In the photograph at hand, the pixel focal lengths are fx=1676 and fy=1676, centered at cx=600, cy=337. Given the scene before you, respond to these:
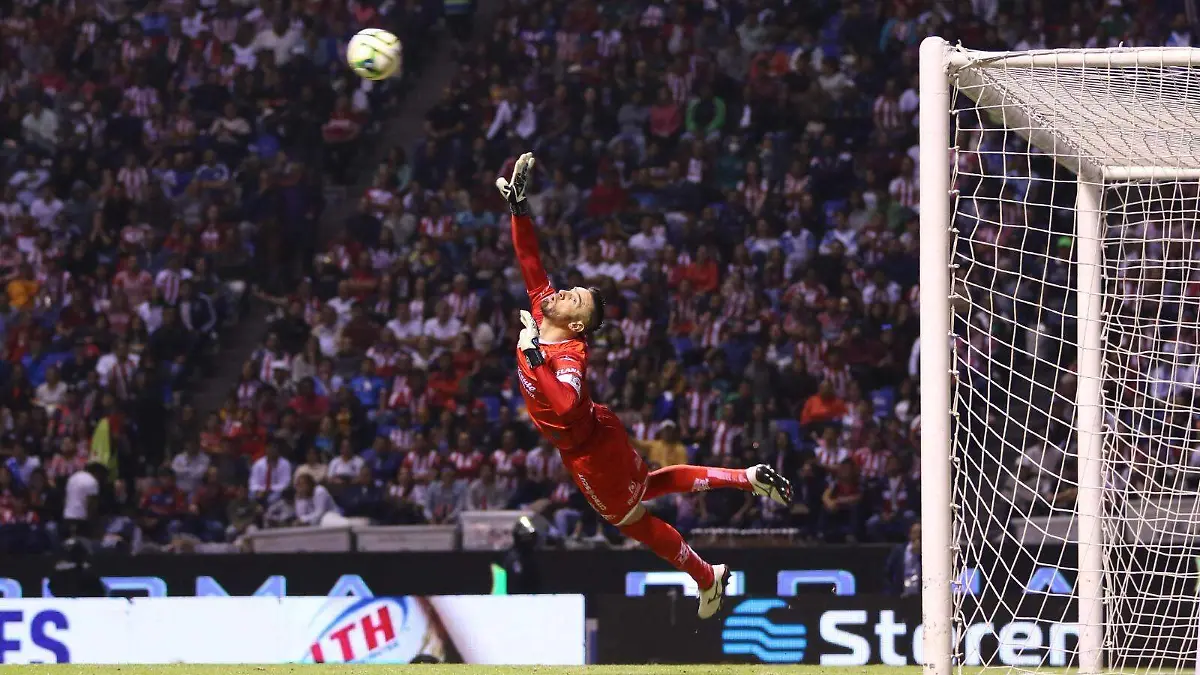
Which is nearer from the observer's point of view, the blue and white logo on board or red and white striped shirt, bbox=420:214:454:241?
the blue and white logo on board

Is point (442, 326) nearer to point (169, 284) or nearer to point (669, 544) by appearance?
point (169, 284)

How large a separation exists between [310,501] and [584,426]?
25.6 feet

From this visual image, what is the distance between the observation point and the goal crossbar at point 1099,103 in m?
8.36

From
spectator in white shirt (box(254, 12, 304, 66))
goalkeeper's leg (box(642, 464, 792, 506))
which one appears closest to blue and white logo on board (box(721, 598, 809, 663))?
goalkeeper's leg (box(642, 464, 792, 506))

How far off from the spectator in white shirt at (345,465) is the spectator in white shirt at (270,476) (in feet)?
1.78

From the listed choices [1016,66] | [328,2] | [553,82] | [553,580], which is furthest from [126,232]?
[1016,66]

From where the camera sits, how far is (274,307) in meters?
19.3

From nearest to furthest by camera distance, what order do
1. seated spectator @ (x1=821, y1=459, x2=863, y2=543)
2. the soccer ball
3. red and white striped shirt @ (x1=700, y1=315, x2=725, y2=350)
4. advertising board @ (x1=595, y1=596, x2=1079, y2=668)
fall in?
the soccer ball → advertising board @ (x1=595, y1=596, x2=1079, y2=668) → seated spectator @ (x1=821, y1=459, x2=863, y2=543) → red and white striped shirt @ (x1=700, y1=315, x2=725, y2=350)

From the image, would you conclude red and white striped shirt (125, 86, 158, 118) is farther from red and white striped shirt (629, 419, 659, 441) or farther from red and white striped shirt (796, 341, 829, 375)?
red and white striped shirt (796, 341, 829, 375)

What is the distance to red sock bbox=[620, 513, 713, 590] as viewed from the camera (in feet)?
31.4

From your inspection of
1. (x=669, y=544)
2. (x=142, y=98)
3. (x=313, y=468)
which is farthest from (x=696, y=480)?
(x=142, y=98)

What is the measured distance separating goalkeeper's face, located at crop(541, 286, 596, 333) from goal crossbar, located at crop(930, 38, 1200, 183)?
7.66ft

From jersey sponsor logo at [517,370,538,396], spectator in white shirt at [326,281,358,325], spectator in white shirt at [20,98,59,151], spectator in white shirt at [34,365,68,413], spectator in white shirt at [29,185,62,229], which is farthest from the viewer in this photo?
spectator in white shirt at [20,98,59,151]

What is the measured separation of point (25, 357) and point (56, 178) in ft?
9.32
